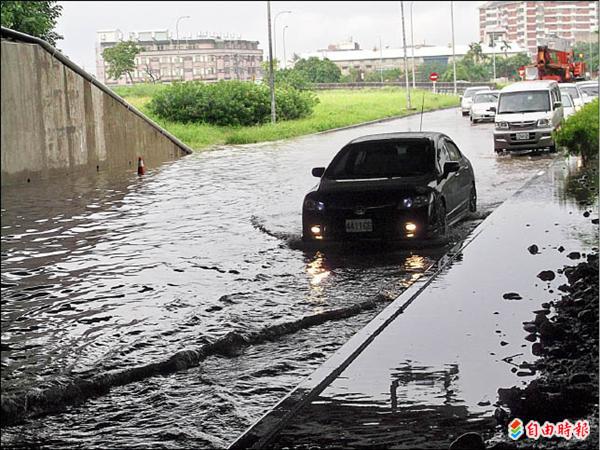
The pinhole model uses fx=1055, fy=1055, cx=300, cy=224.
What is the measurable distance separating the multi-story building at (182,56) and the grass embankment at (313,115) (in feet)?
5.77

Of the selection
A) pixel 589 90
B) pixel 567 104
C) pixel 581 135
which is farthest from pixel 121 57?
pixel 589 90

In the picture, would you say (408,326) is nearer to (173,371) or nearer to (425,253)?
(173,371)

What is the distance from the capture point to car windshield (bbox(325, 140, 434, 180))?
14.1 m

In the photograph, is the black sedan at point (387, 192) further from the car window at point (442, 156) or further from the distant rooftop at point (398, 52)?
the distant rooftop at point (398, 52)

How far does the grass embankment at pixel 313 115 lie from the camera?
122 feet

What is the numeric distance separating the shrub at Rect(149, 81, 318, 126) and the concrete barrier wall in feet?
29.8

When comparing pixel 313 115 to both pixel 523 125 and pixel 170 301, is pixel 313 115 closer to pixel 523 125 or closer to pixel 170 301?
pixel 523 125

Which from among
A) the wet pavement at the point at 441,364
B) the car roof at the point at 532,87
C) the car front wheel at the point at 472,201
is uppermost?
the car roof at the point at 532,87

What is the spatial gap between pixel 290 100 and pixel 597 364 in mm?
39372

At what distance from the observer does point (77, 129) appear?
25.3 metres

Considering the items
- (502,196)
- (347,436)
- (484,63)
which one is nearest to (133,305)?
(347,436)

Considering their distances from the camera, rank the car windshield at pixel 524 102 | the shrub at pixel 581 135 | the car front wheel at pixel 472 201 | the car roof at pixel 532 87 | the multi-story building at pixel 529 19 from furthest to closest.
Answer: the car roof at pixel 532 87 < the car windshield at pixel 524 102 < the shrub at pixel 581 135 < the multi-story building at pixel 529 19 < the car front wheel at pixel 472 201

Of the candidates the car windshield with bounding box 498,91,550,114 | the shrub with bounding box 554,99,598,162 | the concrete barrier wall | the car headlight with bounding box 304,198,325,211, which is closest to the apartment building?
the car windshield with bounding box 498,91,550,114

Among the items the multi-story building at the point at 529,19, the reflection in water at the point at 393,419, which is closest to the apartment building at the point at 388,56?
the multi-story building at the point at 529,19
